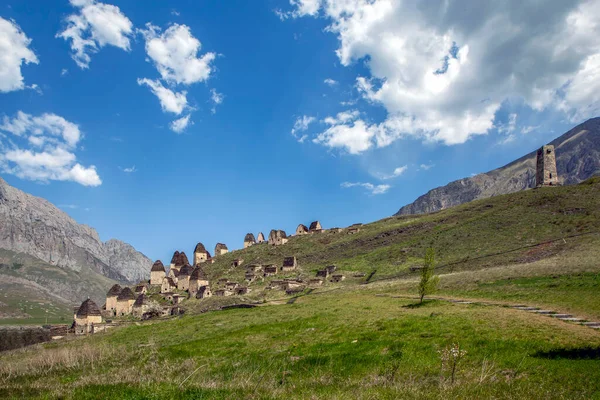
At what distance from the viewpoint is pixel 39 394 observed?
10.7m

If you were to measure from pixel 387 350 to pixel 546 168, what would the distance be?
115m

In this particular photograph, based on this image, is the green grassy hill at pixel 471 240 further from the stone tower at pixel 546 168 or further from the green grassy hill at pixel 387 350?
the stone tower at pixel 546 168

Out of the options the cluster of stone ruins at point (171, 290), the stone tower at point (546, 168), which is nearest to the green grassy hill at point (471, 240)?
the cluster of stone ruins at point (171, 290)

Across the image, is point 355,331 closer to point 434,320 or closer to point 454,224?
point 434,320

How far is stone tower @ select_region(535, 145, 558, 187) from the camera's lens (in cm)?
10779

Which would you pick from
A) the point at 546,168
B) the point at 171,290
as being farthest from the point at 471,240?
the point at 171,290

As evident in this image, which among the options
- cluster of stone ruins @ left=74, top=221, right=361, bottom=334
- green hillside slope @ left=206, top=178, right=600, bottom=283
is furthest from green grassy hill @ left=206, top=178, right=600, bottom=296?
cluster of stone ruins @ left=74, top=221, right=361, bottom=334

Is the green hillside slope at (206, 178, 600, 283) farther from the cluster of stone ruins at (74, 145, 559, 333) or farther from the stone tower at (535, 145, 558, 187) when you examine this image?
the stone tower at (535, 145, 558, 187)

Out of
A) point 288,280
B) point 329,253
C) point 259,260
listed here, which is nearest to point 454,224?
point 329,253

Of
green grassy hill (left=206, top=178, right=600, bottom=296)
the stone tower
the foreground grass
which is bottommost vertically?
the foreground grass

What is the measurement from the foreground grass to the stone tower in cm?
9775

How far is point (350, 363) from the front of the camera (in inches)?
624

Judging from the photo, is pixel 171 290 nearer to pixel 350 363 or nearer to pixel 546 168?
pixel 350 363

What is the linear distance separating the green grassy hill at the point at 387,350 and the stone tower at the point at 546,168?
5046 cm
